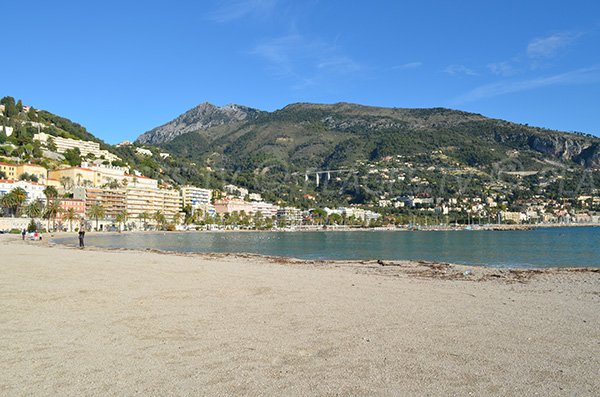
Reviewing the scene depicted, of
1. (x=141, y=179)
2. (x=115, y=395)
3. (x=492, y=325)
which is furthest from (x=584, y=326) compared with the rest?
Result: (x=141, y=179)

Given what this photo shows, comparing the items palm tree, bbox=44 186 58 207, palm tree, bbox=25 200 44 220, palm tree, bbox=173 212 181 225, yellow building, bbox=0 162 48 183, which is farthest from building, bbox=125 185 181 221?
palm tree, bbox=25 200 44 220

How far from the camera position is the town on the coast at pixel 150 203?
95.2 metres

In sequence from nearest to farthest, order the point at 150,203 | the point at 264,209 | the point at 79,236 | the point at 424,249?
the point at 79,236 < the point at 424,249 < the point at 150,203 < the point at 264,209

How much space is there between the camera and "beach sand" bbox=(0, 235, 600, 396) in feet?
16.1

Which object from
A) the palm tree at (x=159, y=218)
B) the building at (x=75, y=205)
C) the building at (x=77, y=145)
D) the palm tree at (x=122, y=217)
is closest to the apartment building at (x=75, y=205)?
the building at (x=75, y=205)

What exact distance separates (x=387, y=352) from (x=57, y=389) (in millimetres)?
3604

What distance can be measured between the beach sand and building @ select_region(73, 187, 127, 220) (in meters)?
99.3

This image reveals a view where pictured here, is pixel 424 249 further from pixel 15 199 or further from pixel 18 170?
pixel 18 170

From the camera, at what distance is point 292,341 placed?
6496mm

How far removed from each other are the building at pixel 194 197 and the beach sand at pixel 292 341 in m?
129

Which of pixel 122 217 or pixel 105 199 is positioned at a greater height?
pixel 105 199

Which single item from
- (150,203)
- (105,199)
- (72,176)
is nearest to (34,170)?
(72,176)

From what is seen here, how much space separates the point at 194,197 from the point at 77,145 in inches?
1407

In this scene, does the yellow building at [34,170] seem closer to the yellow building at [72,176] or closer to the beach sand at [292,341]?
the yellow building at [72,176]
